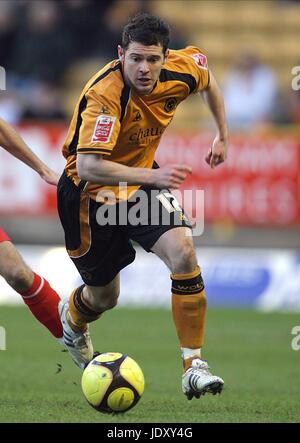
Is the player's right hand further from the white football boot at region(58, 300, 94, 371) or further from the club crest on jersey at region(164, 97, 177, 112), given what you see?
the white football boot at region(58, 300, 94, 371)

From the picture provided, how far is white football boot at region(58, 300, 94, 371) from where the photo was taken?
6820 millimetres

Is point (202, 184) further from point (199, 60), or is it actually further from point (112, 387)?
point (112, 387)

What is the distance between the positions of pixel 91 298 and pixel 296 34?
1010 cm

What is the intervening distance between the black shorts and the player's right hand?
593mm

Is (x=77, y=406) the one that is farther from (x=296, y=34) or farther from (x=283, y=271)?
(x=296, y=34)

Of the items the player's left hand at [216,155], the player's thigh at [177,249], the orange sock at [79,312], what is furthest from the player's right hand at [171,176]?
the orange sock at [79,312]

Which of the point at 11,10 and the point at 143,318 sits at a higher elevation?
the point at 11,10

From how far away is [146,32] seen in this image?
5895mm

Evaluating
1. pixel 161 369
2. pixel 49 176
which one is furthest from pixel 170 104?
pixel 161 369

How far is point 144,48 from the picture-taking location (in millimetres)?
5883

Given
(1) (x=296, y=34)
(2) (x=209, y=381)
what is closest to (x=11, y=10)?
(1) (x=296, y=34)

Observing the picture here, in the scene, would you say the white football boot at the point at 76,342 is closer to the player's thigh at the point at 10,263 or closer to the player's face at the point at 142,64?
the player's thigh at the point at 10,263

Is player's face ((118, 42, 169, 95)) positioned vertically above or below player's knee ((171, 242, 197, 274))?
above

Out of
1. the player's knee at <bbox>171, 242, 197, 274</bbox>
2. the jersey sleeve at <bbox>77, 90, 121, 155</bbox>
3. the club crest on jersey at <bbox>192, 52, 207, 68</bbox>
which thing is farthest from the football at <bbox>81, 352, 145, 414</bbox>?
the club crest on jersey at <bbox>192, 52, 207, 68</bbox>
